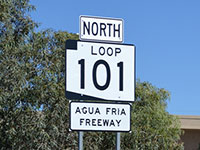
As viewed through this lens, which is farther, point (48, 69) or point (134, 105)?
point (134, 105)

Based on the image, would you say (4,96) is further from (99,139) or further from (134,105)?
(134,105)

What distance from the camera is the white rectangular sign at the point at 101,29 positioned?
599 cm

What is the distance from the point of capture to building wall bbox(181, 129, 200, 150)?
36.1 m

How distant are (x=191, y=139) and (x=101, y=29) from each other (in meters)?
31.1

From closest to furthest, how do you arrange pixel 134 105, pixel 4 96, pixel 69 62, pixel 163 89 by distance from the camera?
1. pixel 69 62
2. pixel 4 96
3. pixel 134 105
4. pixel 163 89

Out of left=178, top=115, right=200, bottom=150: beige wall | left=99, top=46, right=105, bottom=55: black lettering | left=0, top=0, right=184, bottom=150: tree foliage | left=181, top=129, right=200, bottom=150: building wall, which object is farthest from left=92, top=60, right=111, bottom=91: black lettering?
left=181, top=129, right=200, bottom=150: building wall

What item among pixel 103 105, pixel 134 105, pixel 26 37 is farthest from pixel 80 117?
pixel 134 105

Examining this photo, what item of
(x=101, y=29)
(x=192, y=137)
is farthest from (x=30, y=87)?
(x=192, y=137)

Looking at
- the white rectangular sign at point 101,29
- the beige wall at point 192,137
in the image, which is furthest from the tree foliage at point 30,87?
the beige wall at point 192,137

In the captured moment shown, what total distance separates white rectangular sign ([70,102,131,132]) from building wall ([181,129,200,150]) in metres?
30.5

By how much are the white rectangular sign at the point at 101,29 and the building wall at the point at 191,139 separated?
30513 millimetres

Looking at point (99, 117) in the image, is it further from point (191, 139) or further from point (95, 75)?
point (191, 139)

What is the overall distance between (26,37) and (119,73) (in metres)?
12.8

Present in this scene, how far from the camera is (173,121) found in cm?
2453
